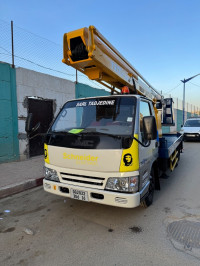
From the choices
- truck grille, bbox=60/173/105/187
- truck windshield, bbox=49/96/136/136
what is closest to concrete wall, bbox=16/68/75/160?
truck windshield, bbox=49/96/136/136

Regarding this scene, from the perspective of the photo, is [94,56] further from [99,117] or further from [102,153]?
[102,153]

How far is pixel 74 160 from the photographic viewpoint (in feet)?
9.84

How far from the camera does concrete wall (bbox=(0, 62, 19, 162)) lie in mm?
6430

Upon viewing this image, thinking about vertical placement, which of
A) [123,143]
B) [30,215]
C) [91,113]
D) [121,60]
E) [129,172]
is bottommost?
[30,215]

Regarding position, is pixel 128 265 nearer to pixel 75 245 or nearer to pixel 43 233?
pixel 75 245

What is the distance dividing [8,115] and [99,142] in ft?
16.2

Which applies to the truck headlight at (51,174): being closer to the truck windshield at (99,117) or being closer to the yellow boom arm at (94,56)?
the truck windshield at (99,117)

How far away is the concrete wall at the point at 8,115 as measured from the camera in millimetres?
6430

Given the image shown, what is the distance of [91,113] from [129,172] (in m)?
1.31

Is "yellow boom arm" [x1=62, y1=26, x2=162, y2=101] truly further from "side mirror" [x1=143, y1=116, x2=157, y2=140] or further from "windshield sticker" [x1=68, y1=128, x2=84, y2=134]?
"side mirror" [x1=143, y1=116, x2=157, y2=140]

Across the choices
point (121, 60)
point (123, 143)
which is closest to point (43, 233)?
point (123, 143)

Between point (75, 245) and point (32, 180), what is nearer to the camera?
point (75, 245)

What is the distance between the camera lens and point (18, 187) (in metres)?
4.57

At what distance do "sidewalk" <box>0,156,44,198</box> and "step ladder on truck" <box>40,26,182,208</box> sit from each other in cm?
162
